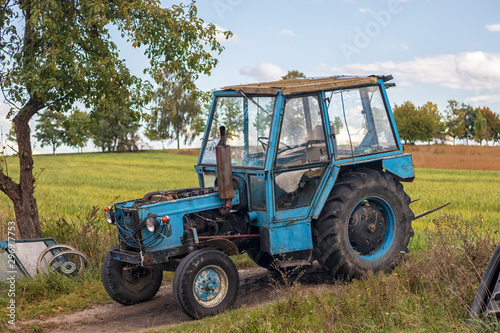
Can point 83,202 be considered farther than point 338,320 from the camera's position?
Yes

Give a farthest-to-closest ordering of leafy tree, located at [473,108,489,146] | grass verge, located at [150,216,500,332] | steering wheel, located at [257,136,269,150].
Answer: leafy tree, located at [473,108,489,146]
steering wheel, located at [257,136,269,150]
grass verge, located at [150,216,500,332]

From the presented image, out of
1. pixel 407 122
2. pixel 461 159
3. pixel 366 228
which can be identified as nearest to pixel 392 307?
pixel 366 228

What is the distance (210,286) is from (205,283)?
8cm

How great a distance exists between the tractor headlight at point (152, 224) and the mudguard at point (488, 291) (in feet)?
10.9

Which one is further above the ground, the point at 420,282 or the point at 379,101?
the point at 379,101

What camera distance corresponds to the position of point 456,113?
81.5m

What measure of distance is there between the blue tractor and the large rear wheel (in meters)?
0.01

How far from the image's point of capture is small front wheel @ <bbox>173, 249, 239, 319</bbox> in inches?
236

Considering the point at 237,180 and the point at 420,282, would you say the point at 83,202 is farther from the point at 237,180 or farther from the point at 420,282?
the point at 420,282

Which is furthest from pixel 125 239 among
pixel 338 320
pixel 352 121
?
→ pixel 352 121

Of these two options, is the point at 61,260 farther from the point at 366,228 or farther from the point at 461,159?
the point at 461,159

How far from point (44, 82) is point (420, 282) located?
5.81 metres

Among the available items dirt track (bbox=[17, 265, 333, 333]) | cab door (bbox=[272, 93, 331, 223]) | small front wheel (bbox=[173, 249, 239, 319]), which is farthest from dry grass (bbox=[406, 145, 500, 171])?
small front wheel (bbox=[173, 249, 239, 319])

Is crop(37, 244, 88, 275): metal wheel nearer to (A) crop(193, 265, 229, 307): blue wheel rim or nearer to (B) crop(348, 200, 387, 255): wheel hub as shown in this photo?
(A) crop(193, 265, 229, 307): blue wheel rim
